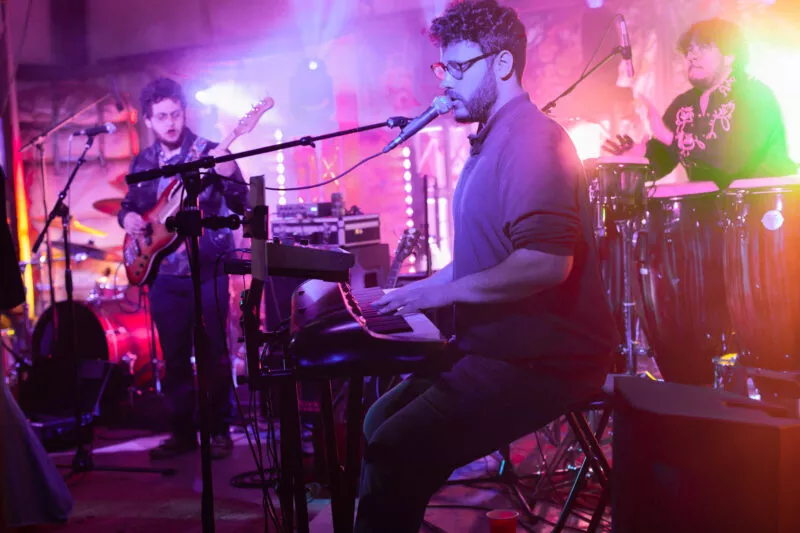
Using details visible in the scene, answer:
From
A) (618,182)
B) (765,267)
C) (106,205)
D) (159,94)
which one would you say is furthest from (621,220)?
(106,205)

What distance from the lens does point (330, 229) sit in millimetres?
5293

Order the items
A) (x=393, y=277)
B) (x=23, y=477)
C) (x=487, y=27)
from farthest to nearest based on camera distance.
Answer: (x=393, y=277) → (x=23, y=477) → (x=487, y=27)

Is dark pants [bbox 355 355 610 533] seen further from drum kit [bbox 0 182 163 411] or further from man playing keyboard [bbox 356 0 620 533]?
drum kit [bbox 0 182 163 411]

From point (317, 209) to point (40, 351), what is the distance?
8.73ft

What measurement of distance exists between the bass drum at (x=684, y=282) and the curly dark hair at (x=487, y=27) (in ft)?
7.48

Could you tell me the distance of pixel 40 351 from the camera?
229 inches

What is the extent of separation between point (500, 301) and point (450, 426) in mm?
357

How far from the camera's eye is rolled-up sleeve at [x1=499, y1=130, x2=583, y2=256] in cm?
180

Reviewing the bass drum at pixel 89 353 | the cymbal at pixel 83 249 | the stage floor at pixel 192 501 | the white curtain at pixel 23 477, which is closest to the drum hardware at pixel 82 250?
the cymbal at pixel 83 249

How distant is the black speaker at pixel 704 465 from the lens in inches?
66.7

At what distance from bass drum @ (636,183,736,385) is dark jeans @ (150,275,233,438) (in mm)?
2666

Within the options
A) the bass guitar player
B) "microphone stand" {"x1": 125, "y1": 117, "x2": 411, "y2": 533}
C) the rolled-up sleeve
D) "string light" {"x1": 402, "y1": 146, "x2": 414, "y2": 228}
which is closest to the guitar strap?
the bass guitar player

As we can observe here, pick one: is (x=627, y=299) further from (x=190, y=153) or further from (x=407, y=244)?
(x=190, y=153)

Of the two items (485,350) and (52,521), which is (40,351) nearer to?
(52,521)
